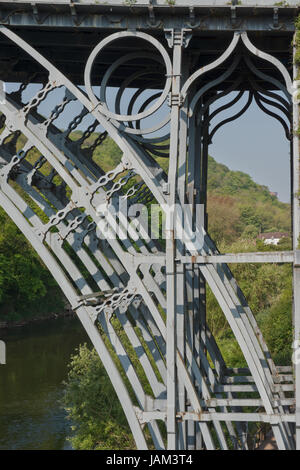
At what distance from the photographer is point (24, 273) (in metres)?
42.6

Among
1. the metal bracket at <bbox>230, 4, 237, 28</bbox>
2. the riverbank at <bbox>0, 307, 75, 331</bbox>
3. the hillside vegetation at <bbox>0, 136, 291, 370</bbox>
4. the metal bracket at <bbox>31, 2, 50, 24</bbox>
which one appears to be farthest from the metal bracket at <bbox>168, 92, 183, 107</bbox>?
the riverbank at <bbox>0, 307, 75, 331</bbox>

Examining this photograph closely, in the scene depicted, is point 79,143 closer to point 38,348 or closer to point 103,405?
point 103,405

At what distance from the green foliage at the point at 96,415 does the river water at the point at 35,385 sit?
1822mm

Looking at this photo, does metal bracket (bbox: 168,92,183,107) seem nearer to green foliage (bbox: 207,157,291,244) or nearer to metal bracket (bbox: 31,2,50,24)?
metal bracket (bbox: 31,2,50,24)

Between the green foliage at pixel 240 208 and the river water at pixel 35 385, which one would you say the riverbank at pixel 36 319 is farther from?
the green foliage at pixel 240 208

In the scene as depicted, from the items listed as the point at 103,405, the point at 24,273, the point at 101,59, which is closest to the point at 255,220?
the point at 24,273

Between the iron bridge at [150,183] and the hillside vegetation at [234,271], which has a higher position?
the hillside vegetation at [234,271]

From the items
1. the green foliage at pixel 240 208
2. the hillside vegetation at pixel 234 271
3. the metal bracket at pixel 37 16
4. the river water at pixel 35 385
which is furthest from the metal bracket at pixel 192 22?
the green foliage at pixel 240 208

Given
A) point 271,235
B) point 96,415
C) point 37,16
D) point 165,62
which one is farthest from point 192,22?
point 271,235

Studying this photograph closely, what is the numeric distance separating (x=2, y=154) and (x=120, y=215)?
2401mm

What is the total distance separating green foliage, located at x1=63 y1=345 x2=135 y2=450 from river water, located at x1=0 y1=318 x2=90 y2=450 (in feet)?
5.98

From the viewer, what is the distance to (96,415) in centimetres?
1670

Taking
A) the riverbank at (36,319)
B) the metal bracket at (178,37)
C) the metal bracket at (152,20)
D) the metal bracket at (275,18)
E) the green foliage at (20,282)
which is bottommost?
the metal bracket at (178,37)

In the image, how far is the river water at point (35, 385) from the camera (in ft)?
61.4
